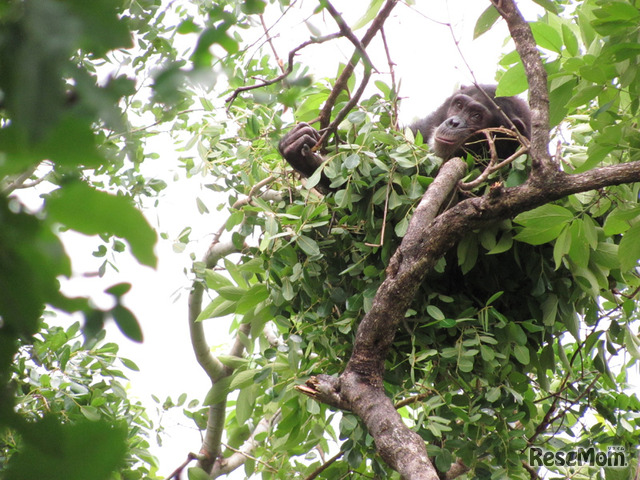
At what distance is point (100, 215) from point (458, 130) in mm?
1887

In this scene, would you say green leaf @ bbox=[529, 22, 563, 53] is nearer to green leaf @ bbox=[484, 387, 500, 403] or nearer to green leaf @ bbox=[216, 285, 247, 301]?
green leaf @ bbox=[484, 387, 500, 403]

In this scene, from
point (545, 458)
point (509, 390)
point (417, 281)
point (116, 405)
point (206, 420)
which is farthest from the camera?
point (206, 420)

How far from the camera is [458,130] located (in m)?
2.02

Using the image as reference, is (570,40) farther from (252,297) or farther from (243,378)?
(243,378)

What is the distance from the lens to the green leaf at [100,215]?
0.74 ft

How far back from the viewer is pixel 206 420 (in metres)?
2.31

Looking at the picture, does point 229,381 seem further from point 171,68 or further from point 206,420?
point 171,68

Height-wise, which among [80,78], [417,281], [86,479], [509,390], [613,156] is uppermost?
[613,156]

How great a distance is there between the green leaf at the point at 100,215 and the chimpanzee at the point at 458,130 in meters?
1.16

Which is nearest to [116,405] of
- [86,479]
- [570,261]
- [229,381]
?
[229,381]

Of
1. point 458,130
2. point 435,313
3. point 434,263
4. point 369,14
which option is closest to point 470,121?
point 458,130

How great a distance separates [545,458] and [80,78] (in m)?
1.81

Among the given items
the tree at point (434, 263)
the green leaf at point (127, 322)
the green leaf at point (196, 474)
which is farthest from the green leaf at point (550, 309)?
the green leaf at point (127, 322)

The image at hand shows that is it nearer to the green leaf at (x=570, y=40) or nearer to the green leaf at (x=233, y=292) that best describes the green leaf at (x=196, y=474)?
the green leaf at (x=233, y=292)
